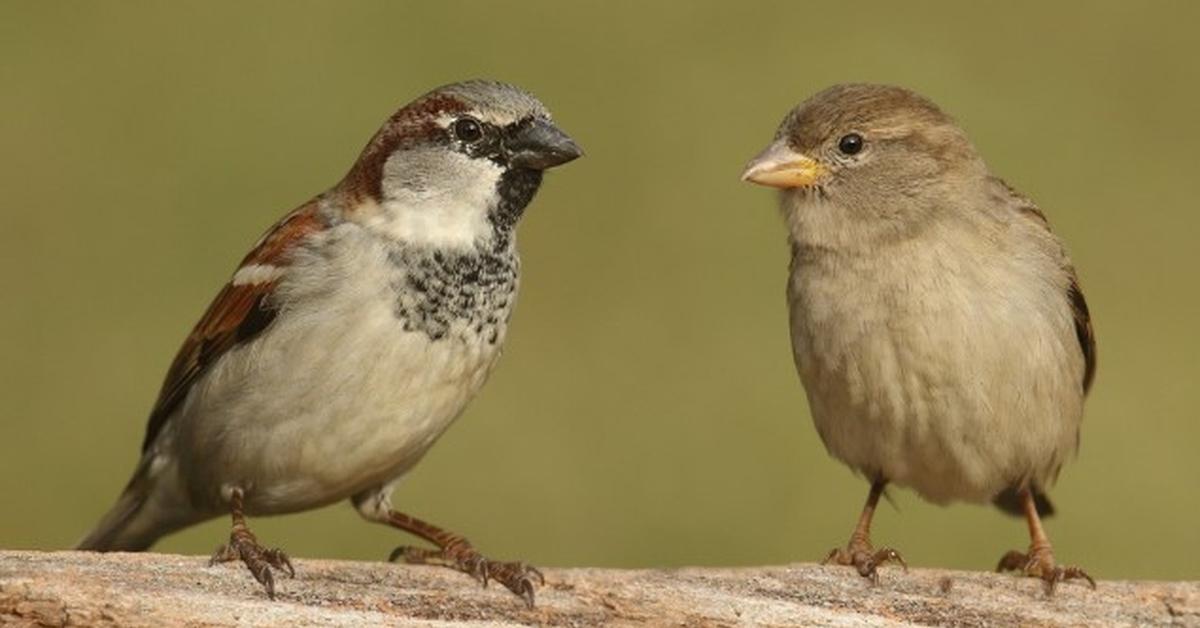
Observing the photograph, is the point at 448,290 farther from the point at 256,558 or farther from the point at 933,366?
the point at 933,366

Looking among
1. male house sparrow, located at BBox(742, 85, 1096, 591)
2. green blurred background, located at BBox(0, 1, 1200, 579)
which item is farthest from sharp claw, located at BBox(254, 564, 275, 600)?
green blurred background, located at BBox(0, 1, 1200, 579)

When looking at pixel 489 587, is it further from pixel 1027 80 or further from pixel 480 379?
pixel 1027 80

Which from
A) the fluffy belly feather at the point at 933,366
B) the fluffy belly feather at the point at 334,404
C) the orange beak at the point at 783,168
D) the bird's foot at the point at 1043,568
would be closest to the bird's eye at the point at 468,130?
the fluffy belly feather at the point at 334,404

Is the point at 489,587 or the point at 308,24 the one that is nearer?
the point at 489,587

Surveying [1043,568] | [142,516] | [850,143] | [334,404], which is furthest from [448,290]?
[1043,568]

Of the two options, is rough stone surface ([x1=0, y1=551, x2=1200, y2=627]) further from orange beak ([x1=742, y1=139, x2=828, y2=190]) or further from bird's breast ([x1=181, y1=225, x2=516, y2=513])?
orange beak ([x1=742, y1=139, x2=828, y2=190])

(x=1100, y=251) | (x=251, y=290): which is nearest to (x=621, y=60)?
(x=1100, y=251)

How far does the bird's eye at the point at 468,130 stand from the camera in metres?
3.94

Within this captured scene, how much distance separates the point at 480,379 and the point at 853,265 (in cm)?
63

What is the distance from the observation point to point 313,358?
400 cm

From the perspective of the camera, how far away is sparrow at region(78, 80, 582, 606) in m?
3.96

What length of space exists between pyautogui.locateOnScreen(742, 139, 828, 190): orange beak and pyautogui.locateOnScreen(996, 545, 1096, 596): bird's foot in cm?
71

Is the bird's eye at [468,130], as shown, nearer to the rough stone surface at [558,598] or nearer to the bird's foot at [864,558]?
the rough stone surface at [558,598]

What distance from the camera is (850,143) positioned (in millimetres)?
4168
